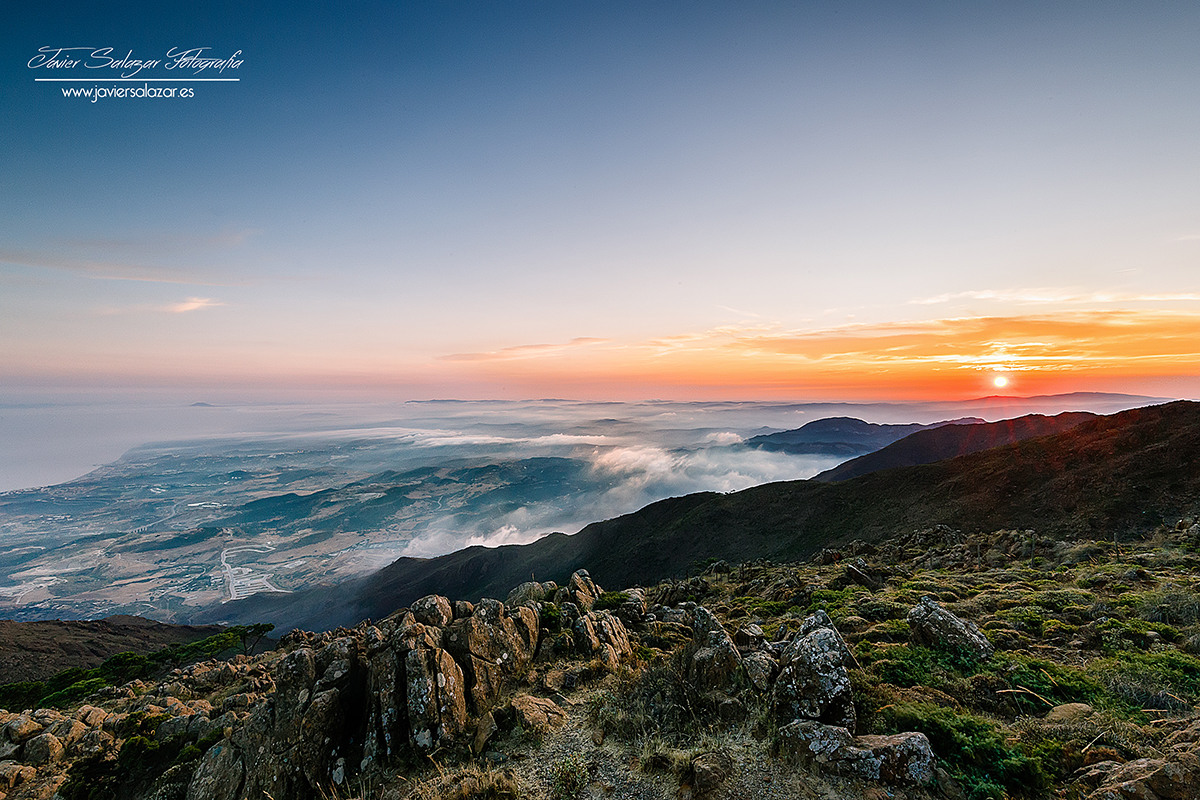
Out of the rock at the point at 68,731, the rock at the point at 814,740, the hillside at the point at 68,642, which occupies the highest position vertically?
the rock at the point at 814,740

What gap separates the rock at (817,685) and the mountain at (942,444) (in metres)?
146

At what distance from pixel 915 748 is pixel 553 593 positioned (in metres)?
15.5

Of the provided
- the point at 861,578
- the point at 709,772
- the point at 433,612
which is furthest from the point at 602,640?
the point at 861,578

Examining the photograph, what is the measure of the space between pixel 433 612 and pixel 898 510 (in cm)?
7585

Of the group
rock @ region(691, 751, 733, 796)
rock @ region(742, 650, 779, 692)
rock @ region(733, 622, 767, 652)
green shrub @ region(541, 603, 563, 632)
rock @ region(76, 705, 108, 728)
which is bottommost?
rock @ region(76, 705, 108, 728)

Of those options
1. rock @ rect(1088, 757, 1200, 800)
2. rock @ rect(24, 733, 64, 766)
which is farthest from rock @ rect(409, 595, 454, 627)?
rock @ rect(1088, 757, 1200, 800)

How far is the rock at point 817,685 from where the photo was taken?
24.7ft

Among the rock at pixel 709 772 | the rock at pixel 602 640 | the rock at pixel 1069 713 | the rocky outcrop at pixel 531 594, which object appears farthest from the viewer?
the rocky outcrop at pixel 531 594

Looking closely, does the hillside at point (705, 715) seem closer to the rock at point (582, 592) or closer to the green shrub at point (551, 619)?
the green shrub at point (551, 619)

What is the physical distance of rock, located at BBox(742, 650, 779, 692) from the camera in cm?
861

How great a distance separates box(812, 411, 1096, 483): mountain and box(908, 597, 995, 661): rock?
142m

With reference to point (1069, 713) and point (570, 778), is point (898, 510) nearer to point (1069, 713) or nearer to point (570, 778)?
point (1069, 713)

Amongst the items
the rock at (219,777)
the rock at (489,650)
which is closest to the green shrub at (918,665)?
→ the rock at (489,650)

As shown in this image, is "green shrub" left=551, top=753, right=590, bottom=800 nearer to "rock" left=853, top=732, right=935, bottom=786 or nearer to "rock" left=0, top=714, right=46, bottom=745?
"rock" left=853, top=732, right=935, bottom=786
